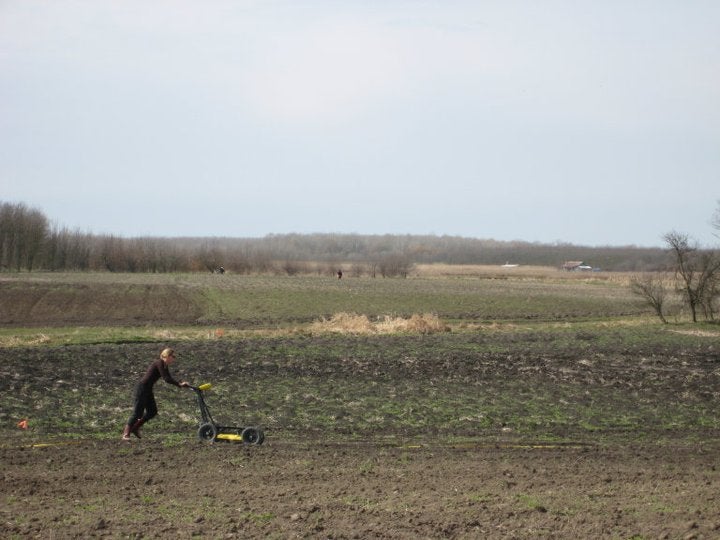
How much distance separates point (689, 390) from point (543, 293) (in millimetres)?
47477

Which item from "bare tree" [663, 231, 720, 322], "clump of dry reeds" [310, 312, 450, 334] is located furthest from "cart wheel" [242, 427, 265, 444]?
"bare tree" [663, 231, 720, 322]

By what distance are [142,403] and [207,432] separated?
1.23m

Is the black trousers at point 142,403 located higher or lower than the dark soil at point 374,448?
higher

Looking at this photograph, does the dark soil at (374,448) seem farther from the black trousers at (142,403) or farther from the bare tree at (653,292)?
the bare tree at (653,292)

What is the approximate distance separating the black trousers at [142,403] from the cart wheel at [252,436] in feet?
5.47

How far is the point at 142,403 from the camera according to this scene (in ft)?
49.1

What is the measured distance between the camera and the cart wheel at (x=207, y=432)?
14891mm

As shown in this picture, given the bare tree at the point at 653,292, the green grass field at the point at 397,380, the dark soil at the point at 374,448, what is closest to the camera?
the dark soil at the point at 374,448

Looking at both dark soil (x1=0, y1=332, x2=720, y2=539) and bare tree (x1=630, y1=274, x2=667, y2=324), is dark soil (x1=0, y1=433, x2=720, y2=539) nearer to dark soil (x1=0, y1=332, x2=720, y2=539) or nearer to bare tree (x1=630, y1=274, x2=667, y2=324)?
dark soil (x1=0, y1=332, x2=720, y2=539)

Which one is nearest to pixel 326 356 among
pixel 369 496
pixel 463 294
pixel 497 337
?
pixel 497 337

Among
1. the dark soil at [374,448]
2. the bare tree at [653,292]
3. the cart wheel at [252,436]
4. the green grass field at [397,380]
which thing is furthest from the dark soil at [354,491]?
the bare tree at [653,292]

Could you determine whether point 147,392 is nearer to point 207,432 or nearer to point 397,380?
point 207,432

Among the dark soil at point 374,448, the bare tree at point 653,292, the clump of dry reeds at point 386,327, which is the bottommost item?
the dark soil at point 374,448

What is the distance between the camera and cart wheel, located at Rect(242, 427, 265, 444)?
14844 millimetres
